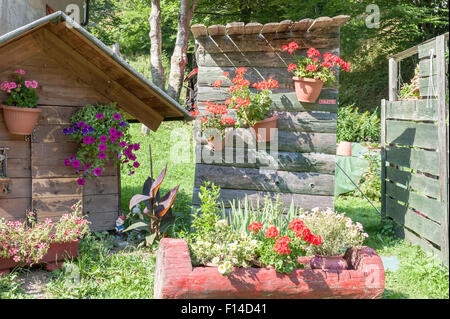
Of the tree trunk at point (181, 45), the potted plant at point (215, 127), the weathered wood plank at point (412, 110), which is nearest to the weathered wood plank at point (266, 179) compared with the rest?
the potted plant at point (215, 127)

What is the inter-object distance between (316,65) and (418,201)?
6.91 ft

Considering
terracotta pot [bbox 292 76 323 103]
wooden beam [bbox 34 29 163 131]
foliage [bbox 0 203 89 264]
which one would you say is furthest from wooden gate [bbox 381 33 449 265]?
foliage [bbox 0 203 89 264]

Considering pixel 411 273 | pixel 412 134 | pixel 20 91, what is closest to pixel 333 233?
pixel 411 273

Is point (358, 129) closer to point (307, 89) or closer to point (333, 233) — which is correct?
point (307, 89)

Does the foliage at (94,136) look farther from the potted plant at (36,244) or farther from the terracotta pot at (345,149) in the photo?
the terracotta pot at (345,149)

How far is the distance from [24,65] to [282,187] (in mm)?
3485

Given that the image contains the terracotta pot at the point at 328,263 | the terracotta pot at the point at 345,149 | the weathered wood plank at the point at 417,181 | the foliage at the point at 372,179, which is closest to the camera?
the terracotta pot at the point at 328,263

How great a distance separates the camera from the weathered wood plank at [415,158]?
185 inches

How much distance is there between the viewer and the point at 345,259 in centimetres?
399

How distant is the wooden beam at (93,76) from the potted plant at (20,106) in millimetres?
483

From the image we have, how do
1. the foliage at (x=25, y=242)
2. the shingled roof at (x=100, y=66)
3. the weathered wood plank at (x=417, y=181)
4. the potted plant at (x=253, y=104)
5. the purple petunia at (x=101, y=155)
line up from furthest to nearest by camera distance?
the purple petunia at (x=101, y=155)
the potted plant at (x=253, y=104)
the weathered wood plank at (x=417, y=181)
the shingled roof at (x=100, y=66)
the foliage at (x=25, y=242)
